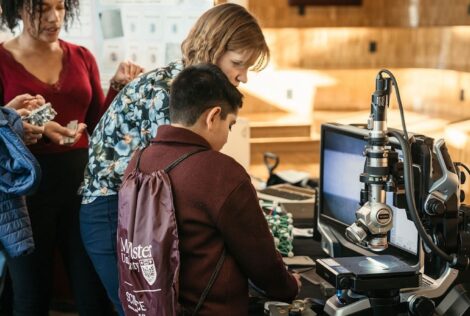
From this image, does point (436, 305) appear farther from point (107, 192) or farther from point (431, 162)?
point (107, 192)

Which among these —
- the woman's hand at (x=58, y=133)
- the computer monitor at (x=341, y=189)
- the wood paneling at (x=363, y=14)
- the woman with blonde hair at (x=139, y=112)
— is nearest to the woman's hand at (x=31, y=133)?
the woman's hand at (x=58, y=133)

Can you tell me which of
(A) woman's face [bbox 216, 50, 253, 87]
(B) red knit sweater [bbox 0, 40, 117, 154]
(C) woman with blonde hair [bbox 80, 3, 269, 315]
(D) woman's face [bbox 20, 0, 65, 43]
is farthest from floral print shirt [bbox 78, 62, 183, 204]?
(D) woman's face [bbox 20, 0, 65, 43]

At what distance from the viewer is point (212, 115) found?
1.74 m

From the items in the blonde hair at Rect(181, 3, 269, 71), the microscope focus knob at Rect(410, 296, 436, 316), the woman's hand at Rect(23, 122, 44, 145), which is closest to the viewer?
the microscope focus knob at Rect(410, 296, 436, 316)

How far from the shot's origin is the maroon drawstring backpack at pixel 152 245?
1.65m

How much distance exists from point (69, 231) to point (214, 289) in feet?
3.52

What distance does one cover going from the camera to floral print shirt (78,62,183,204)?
208 centimetres

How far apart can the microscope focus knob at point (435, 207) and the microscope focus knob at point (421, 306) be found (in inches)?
9.9

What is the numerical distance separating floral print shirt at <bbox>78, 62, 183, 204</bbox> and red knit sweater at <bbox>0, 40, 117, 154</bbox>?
44 centimetres

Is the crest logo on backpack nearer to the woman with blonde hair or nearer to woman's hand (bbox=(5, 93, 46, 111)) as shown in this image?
the woman with blonde hair

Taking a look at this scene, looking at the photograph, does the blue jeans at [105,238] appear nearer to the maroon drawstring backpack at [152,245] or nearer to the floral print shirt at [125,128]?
the floral print shirt at [125,128]

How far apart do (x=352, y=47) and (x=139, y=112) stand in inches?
215

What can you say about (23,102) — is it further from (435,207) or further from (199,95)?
(435,207)

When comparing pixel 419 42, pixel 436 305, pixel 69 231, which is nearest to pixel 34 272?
pixel 69 231
